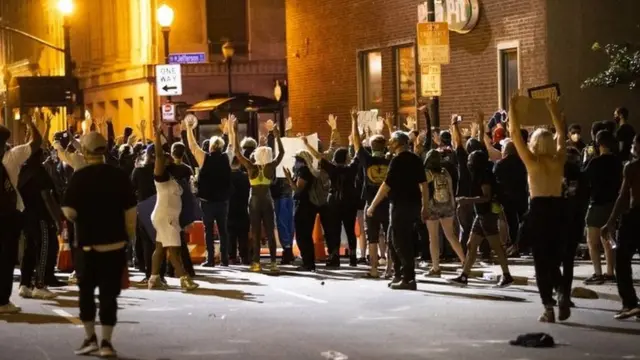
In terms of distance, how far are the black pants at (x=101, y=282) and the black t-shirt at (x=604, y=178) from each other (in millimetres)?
6950

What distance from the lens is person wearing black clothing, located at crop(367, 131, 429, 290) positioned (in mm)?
18062

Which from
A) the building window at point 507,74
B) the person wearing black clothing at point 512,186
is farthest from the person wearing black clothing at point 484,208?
the building window at point 507,74

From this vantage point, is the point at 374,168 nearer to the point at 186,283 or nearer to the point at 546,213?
the point at 186,283

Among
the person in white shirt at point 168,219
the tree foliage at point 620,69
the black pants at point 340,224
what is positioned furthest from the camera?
the tree foliage at point 620,69

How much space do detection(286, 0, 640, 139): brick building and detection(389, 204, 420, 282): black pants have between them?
30.4 ft

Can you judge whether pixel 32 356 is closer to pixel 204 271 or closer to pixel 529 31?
pixel 204 271

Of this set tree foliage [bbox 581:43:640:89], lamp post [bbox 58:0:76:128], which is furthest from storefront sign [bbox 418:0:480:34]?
lamp post [bbox 58:0:76:128]

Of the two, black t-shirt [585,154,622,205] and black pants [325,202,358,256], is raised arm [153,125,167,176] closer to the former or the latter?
black pants [325,202,358,256]

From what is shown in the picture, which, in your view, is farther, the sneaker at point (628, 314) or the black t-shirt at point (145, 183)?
the black t-shirt at point (145, 183)

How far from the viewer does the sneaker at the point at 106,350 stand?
41.7 feet

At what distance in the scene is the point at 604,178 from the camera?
17.7 m

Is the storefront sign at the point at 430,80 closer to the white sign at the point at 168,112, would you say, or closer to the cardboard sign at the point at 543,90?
the cardboard sign at the point at 543,90

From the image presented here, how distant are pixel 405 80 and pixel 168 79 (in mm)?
6822

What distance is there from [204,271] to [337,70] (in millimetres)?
14345
